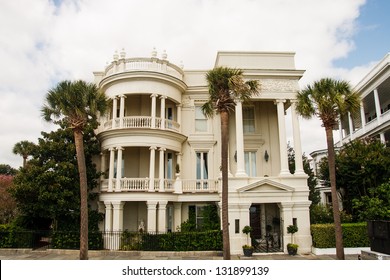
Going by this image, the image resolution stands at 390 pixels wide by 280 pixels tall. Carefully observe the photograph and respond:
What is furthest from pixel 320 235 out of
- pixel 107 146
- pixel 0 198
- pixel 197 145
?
pixel 0 198

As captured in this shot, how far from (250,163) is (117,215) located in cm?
955

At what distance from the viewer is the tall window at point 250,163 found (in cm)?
2148

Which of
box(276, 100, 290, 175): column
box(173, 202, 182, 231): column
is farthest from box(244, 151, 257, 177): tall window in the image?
box(173, 202, 182, 231): column

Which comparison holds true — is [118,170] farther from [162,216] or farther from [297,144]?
[297,144]

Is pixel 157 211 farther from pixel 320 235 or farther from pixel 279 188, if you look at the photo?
pixel 320 235

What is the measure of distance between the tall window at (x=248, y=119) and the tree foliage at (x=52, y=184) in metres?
10.6

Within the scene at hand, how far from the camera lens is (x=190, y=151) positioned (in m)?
21.7

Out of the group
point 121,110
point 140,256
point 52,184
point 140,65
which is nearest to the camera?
point 140,256

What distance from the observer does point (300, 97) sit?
52.5 feet

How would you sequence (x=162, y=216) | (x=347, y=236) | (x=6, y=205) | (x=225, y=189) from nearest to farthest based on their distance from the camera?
(x=225, y=189), (x=347, y=236), (x=162, y=216), (x=6, y=205)

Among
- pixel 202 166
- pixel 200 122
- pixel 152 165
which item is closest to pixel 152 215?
pixel 152 165

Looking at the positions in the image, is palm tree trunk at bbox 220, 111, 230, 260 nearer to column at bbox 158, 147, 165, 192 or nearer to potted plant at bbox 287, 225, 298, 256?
potted plant at bbox 287, 225, 298, 256

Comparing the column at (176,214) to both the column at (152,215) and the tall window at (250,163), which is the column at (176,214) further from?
the tall window at (250,163)

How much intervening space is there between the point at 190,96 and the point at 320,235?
40.6ft
